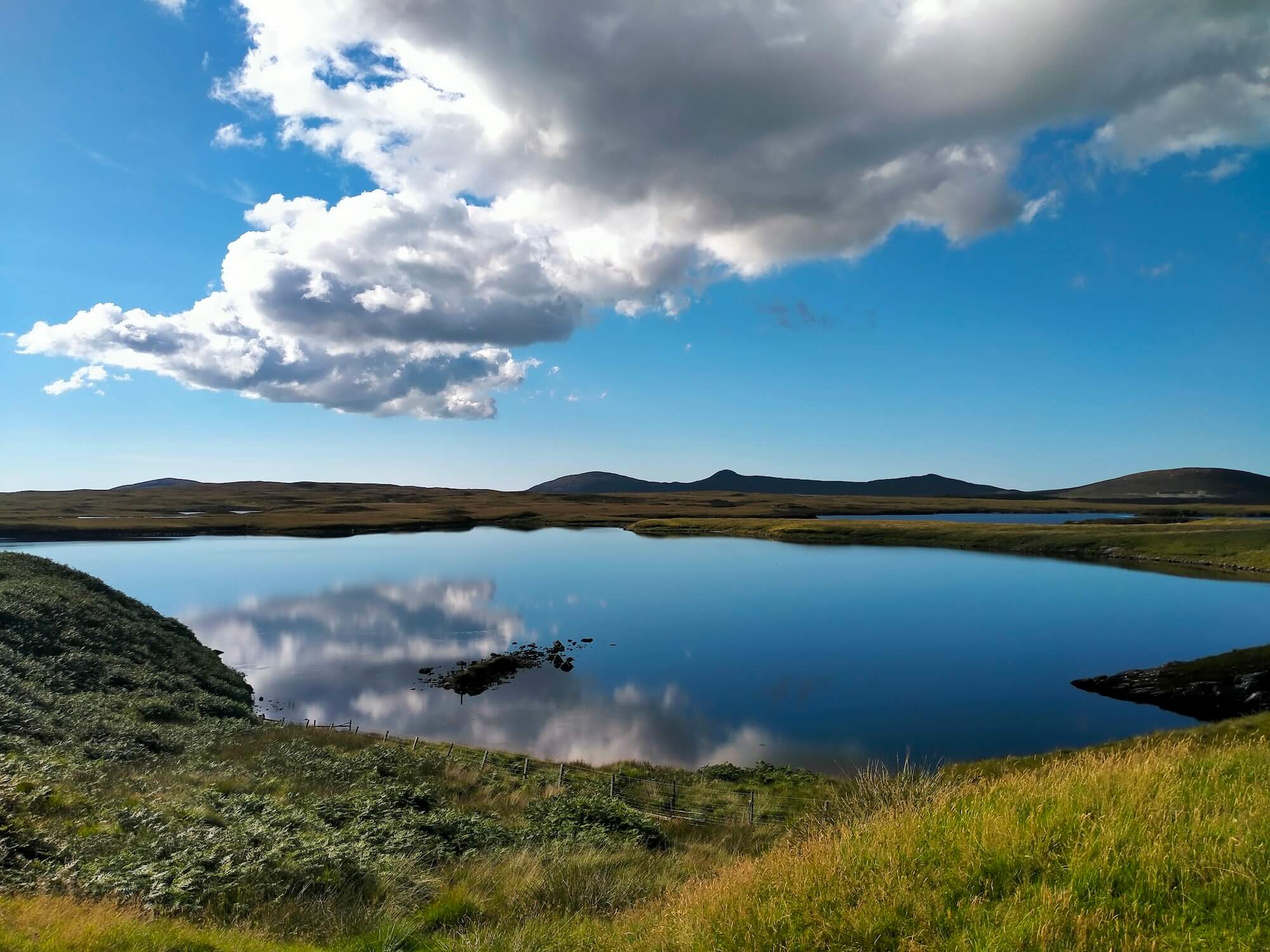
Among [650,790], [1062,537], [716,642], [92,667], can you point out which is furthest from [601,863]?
[1062,537]

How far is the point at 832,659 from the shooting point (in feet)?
141

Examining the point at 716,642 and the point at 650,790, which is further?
the point at 716,642

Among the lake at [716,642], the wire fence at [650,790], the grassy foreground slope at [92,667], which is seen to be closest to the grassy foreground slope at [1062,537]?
the lake at [716,642]

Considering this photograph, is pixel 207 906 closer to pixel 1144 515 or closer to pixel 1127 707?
pixel 1127 707

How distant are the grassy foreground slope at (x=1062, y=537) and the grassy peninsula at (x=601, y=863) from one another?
94.7 metres

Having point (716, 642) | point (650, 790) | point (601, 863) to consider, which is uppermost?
point (601, 863)

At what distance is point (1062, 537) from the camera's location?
105m

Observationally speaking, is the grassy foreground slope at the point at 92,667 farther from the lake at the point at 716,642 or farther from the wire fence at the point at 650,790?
the wire fence at the point at 650,790

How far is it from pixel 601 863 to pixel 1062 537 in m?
116

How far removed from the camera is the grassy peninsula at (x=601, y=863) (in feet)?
20.2

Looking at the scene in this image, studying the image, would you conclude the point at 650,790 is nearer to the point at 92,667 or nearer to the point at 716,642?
the point at 716,642

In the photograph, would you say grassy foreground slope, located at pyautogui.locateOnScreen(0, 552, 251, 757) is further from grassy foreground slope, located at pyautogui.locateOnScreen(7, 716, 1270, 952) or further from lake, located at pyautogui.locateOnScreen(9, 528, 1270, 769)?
grassy foreground slope, located at pyautogui.locateOnScreen(7, 716, 1270, 952)

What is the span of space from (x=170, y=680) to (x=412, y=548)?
7504 cm

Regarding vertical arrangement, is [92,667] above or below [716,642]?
→ above
